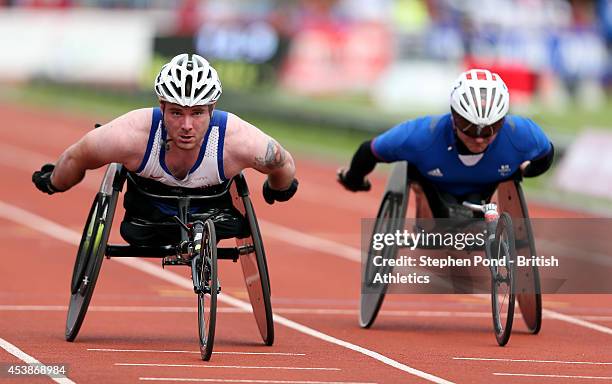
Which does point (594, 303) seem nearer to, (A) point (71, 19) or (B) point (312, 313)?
(B) point (312, 313)

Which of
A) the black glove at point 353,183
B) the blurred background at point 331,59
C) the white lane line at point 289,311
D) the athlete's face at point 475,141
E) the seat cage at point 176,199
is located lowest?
the white lane line at point 289,311

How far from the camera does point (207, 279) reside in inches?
416

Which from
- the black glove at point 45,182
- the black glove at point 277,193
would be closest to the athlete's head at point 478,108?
the black glove at point 277,193

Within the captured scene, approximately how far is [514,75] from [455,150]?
893 inches

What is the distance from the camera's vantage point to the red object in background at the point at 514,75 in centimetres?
3366

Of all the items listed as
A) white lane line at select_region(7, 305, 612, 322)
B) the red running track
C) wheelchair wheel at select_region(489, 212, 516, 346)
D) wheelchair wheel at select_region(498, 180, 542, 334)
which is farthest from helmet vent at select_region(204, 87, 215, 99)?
white lane line at select_region(7, 305, 612, 322)

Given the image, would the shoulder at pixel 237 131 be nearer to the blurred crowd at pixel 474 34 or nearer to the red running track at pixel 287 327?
the red running track at pixel 287 327

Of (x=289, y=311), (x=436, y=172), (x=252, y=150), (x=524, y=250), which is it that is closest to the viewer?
(x=252, y=150)

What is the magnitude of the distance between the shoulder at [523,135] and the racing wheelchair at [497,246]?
0.99ft

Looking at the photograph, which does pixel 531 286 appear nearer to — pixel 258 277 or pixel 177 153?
pixel 258 277

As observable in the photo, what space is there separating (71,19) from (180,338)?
32.9m

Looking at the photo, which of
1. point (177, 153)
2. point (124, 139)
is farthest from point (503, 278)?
point (124, 139)

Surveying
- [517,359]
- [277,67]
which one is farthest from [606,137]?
[277,67]

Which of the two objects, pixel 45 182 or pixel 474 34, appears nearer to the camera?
pixel 45 182
